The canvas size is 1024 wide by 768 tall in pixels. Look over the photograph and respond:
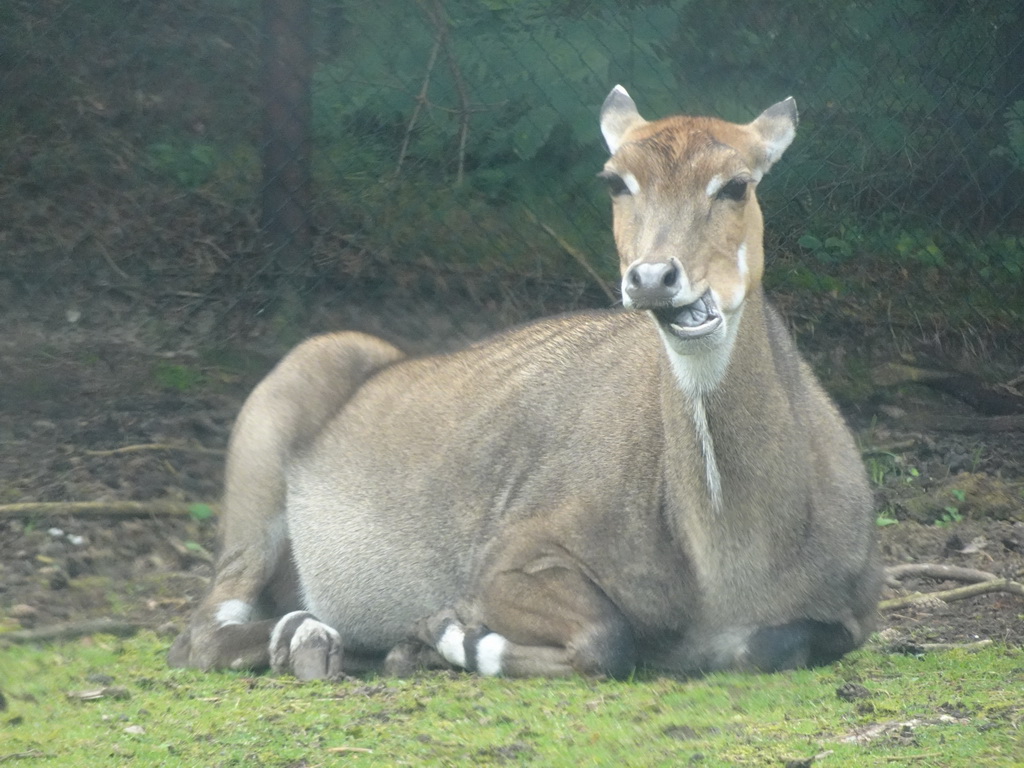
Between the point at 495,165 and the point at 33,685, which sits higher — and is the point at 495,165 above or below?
above

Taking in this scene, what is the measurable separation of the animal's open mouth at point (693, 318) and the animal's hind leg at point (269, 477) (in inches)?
85.0

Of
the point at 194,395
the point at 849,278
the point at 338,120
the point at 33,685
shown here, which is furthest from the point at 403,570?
the point at 849,278

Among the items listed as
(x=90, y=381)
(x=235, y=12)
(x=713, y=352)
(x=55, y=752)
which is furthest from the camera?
(x=235, y=12)

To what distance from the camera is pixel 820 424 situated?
5488 millimetres

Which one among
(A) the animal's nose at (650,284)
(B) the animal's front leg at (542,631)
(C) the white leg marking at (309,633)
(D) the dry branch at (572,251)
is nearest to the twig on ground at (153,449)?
(D) the dry branch at (572,251)

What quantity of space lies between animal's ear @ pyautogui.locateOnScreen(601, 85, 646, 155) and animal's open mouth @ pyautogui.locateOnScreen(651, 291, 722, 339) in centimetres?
107

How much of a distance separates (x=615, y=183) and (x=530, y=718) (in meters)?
1.75

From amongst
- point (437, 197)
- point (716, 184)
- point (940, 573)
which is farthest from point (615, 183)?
point (437, 197)

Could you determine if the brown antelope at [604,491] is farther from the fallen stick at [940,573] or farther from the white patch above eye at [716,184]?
the fallen stick at [940,573]

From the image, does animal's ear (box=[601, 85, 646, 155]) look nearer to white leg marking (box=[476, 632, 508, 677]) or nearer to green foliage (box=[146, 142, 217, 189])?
white leg marking (box=[476, 632, 508, 677])

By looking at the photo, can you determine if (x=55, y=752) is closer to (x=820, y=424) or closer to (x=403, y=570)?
(x=403, y=570)

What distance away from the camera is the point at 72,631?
617 cm

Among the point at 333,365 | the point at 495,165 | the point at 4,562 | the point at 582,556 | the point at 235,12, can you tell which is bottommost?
the point at 4,562

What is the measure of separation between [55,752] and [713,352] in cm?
230
